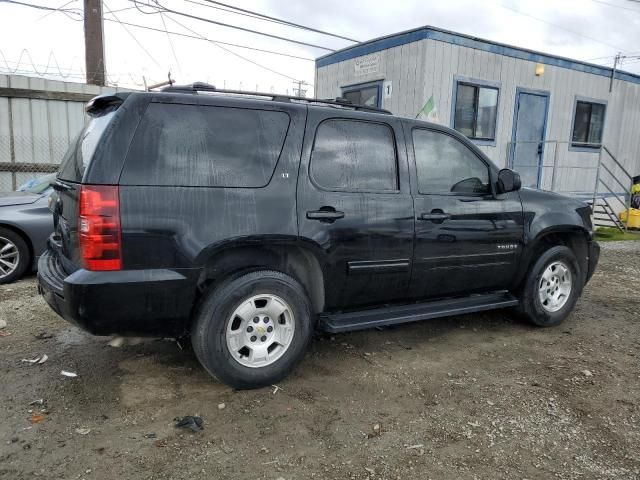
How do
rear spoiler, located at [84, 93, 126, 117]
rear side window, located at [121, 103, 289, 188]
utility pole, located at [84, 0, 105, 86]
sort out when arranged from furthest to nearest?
utility pole, located at [84, 0, 105, 86]
rear spoiler, located at [84, 93, 126, 117]
rear side window, located at [121, 103, 289, 188]

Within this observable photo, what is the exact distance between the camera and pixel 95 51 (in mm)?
11172

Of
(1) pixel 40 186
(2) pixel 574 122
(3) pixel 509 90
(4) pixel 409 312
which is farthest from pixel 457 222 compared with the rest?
(2) pixel 574 122

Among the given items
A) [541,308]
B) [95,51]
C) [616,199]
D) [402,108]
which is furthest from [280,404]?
[616,199]

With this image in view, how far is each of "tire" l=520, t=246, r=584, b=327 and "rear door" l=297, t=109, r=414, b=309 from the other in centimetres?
150

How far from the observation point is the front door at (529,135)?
11.1 meters

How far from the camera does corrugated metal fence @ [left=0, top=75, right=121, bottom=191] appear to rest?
9.59 meters

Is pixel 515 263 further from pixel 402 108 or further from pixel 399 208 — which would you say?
pixel 402 108

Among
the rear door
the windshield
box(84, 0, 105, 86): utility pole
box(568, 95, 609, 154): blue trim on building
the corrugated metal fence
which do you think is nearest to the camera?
the rear door

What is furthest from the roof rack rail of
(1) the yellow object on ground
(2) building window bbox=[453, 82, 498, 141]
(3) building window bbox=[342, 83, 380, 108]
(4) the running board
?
(1) the yellow object on ground

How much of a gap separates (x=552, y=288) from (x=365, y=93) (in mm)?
7280

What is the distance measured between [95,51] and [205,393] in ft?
33.9

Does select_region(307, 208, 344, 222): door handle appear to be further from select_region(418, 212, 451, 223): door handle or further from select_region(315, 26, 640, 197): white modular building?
select_region(315, 26, 640, 197): white modular building

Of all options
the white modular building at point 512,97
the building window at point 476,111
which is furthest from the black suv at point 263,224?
the building window at point 476,111

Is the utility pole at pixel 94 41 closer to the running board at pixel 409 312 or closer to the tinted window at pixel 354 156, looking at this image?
the tinted window at pixel 354 156
